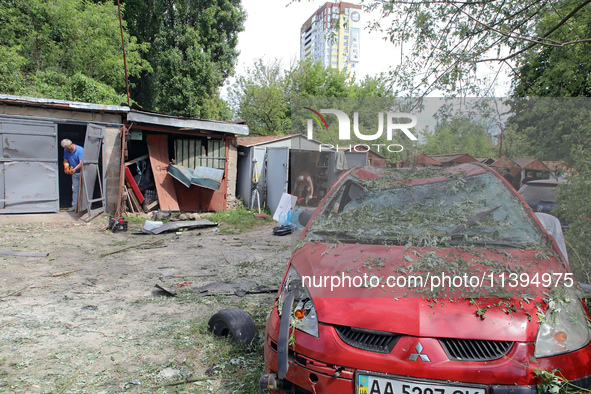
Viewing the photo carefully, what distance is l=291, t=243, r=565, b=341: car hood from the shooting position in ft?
6.03

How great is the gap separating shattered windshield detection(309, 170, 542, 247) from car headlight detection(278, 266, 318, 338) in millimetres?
493

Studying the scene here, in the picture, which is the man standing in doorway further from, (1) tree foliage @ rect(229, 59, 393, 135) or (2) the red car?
(1) tree foliage @ rect(229, 59, 393, 135)

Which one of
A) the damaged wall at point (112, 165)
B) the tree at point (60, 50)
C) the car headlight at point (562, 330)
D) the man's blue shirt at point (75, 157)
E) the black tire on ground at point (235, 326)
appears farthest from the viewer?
the tree at point (60, 50)

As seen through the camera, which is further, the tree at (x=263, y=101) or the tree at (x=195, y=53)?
the tree at (x=263, y=101)

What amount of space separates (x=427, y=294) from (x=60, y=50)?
21089 millimetres

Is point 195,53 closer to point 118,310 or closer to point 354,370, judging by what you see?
point 118,310

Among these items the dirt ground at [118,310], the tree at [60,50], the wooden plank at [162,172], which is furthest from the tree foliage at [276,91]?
the dirt ground at [118,310]

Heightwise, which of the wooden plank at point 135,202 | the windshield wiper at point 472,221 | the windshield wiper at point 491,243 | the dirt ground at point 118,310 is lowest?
the dirt ground at point 118,310

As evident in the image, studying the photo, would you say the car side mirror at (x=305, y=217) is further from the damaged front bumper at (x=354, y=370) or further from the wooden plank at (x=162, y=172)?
the wooden plank at (x=162, y=172)

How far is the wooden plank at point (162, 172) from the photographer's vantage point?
1123cm

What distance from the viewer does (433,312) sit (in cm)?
189

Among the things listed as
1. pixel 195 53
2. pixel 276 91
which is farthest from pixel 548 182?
pixel 276 91

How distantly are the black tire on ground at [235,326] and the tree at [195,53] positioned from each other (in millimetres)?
19988

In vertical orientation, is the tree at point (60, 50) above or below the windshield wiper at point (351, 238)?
above
